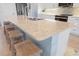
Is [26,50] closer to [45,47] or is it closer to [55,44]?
[45,47]

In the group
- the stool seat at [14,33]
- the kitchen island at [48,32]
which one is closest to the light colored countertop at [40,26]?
the kitchen island at [48,32]

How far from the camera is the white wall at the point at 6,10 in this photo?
105cm

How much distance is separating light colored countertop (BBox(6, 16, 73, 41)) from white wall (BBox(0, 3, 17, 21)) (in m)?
0.06

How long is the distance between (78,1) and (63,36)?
1.39ft

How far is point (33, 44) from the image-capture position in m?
1.23

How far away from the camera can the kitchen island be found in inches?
42.5

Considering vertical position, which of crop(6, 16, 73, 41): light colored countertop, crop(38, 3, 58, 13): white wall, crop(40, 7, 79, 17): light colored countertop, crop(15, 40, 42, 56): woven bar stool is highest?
crop(38, 3, 58, 13): white wall

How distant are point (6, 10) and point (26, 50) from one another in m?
0.48

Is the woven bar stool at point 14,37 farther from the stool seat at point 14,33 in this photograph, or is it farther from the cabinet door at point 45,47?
the cabinet door at point 45,47

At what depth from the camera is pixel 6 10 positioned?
1064 mm

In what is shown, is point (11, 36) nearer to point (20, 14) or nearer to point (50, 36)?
point (20, 14)

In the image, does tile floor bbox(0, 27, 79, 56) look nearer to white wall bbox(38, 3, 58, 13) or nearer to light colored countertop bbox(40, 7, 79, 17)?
light colored countertop bbox(40, 7, 79, 17)

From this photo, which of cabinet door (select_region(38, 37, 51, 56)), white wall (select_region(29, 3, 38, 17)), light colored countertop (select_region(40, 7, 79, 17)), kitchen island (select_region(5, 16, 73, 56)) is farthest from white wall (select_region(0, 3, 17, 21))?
cabinet door (select_region(38, 37, 51, 56))

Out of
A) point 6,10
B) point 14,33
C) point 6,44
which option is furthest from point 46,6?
point 6,44
